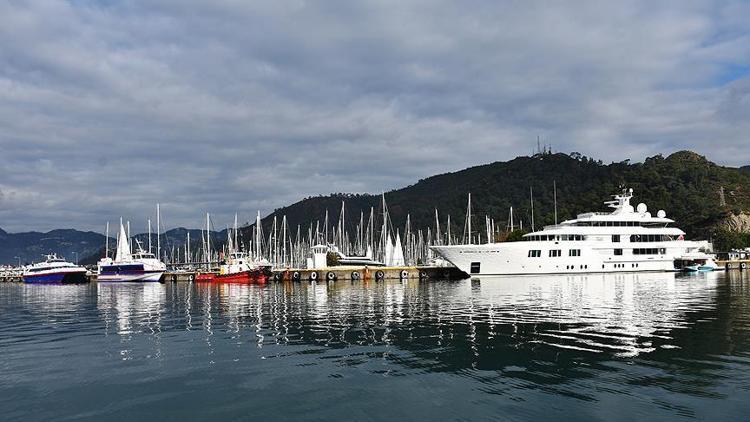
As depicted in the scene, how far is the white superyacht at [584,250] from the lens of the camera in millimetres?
84125

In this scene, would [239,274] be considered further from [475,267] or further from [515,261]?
[515,261]

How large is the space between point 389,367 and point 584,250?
252 feet

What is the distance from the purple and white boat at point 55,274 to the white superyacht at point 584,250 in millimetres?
73862

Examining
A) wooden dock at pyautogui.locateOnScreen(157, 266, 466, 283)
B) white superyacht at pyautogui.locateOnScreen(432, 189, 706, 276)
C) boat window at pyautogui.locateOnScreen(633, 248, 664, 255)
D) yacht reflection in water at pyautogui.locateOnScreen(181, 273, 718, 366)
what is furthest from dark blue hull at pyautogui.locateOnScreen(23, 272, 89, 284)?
boat window at pyautogui.locateOnScreen(633, 248, 664, 255)

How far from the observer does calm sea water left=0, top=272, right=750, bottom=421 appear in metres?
13.7

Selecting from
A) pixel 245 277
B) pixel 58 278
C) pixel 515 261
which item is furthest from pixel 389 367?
pixel 58 278

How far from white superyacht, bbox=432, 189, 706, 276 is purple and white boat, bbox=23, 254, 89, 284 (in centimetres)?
7386

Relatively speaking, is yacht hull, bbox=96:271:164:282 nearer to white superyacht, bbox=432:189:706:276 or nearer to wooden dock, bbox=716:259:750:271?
white superyacht, bbox=432:189:706:276

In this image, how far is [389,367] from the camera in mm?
18234

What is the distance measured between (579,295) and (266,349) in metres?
33.8

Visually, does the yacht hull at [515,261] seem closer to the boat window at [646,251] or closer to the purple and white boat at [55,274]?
the boat window at [646,251]

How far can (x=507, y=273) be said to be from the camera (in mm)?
84438

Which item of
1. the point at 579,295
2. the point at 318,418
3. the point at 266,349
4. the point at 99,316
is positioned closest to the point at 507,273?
the point at 579,295

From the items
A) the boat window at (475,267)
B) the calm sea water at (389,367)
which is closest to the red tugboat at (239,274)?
the boat window at (475,267)
